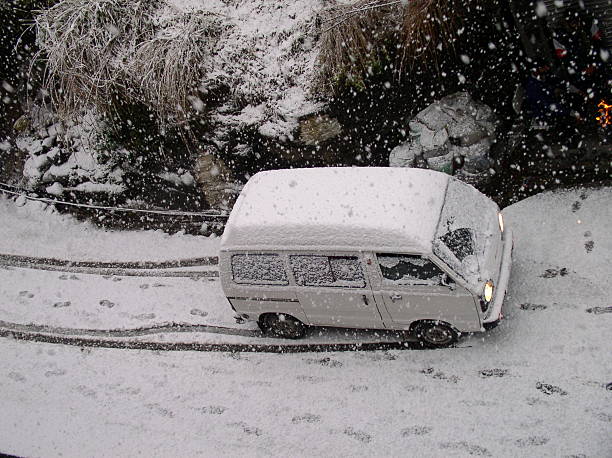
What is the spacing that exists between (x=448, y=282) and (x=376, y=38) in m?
5.09

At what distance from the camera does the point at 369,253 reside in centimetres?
725

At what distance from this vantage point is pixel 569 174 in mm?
9586

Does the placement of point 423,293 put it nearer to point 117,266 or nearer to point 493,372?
point 493,372

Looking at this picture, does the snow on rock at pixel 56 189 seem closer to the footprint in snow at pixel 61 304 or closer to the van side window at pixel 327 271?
the footprint in snow at pixel 61 304

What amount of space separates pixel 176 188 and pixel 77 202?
2263 millimetres

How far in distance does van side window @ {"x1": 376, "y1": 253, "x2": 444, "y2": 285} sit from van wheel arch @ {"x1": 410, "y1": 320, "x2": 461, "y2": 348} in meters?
0.75

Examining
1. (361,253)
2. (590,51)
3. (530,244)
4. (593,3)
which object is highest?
(593,3)

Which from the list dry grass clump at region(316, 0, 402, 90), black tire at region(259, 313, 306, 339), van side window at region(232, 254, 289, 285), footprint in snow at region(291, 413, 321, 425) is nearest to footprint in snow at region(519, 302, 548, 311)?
black tire at region(259, 313, 306, 339)

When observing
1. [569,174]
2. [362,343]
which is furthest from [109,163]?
[569,174]

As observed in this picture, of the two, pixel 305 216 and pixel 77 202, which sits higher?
pixel 305 216

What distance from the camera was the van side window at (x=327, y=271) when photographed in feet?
24.4

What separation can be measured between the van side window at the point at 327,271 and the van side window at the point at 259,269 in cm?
21

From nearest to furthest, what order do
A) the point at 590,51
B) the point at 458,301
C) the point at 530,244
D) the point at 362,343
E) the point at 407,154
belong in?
the point at 458,301 < the point at 362,343 < the point at 530,244 < the point at 590,51 < the point at 407,154

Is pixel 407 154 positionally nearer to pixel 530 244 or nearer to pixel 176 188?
pixel 530 244
